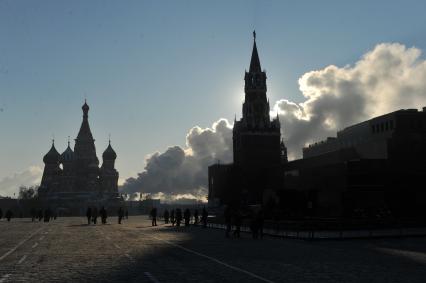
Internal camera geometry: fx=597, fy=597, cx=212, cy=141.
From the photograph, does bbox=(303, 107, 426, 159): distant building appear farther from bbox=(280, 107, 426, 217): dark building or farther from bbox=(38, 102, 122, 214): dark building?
bbox=(38, 102, 122, 214): dark building

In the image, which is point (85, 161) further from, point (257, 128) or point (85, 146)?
point (257, 128)

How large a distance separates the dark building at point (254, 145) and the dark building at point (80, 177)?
50.0 metres

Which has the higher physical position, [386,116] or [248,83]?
[248,83]

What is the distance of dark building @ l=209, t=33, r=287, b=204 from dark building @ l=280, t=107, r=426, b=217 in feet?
128

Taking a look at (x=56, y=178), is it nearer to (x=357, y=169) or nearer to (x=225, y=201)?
(x=225, y=201)

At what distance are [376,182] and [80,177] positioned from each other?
119235mm

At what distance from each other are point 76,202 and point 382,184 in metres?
117

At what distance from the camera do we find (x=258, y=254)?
22750 millimetres

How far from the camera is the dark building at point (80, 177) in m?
170

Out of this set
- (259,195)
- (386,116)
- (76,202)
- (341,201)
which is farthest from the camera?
(76,202)

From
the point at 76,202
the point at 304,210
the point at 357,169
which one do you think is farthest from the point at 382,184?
the point at 76,202

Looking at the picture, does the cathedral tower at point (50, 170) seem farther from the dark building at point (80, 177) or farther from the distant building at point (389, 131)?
the distant building at point (389, 131)

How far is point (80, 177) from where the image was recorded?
173m

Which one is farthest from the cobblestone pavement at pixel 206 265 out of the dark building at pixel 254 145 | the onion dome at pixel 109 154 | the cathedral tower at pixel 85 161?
the onion dome at pixel 109 154
